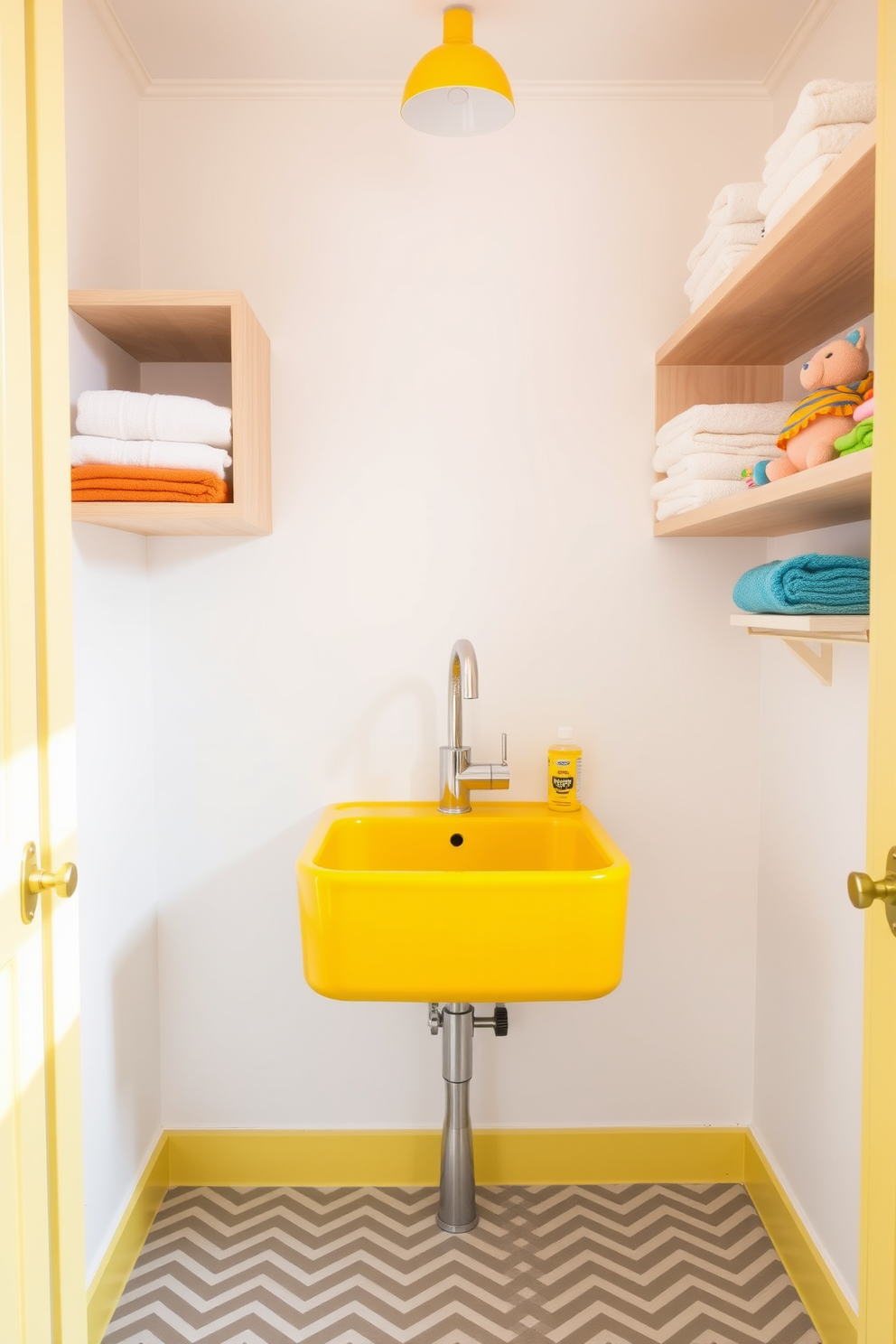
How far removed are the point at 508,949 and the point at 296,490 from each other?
1037mm

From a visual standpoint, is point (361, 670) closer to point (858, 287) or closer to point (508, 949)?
point (508, 949)

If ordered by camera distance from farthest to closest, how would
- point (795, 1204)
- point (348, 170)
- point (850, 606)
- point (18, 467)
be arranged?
point (348, 170) < point (795, 1204) < point (850, 606) < point (18, 467)

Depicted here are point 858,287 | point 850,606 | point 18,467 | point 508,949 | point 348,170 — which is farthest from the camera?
point 348,170

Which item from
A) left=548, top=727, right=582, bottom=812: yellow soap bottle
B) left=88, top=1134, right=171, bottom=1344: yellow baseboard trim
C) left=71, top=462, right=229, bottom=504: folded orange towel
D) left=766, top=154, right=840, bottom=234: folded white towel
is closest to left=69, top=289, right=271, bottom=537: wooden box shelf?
left=71, top=462, right=229, bottom=504: folded orange towel

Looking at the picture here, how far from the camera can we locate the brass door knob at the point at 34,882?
106 centimetres

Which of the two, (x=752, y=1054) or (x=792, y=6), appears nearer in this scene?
(x=792, y=6)

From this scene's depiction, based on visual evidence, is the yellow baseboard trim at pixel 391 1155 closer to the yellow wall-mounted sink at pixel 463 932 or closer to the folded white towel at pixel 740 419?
the yellow wall-mounted sink at pixel 463 932

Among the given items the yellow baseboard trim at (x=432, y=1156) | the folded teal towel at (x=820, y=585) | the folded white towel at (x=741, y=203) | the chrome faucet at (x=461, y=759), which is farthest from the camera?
the yellow baseboard trim at (x=432, y=1156)

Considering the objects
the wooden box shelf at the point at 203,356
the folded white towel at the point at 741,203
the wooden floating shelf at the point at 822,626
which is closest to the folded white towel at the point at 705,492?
the wooden floating shelf at the point at 822,626

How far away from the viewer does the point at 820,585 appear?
4.60 ft

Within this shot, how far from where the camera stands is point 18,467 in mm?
1045

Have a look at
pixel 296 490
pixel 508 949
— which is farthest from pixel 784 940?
pixel 296 490

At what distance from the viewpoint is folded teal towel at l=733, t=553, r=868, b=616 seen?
140 cm

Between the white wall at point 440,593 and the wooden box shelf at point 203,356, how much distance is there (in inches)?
5.4
